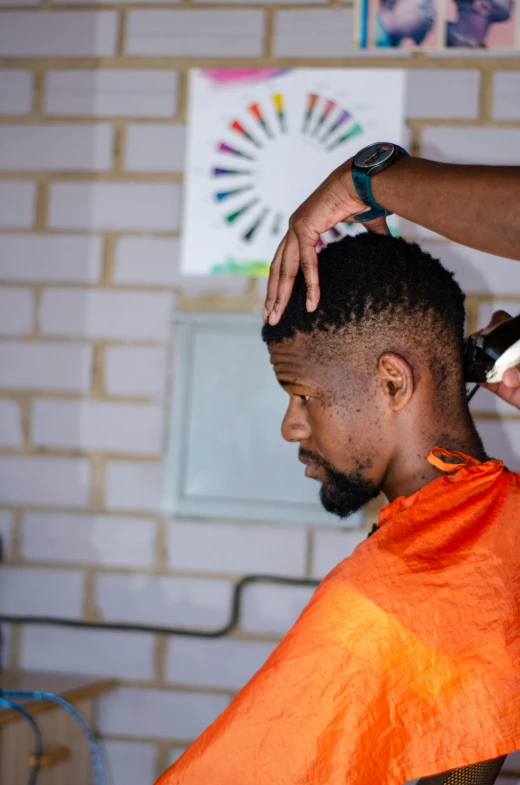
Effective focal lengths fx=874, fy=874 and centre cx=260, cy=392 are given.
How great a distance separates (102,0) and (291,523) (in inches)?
51.2

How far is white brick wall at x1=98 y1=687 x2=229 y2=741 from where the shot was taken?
1927 mm

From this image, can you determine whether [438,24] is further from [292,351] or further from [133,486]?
[133,486]

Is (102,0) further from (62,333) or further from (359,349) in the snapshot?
(359,349)

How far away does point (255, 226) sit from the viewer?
1993mm

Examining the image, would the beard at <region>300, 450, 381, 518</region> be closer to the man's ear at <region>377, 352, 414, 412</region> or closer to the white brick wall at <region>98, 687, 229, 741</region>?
the man's ear at <region>377, 352, 414, 412</region>

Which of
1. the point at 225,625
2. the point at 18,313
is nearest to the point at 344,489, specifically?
→ the point at 225,625

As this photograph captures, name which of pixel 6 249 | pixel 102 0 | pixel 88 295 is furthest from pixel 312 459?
pixel 102 0

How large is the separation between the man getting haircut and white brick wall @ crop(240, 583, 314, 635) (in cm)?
77

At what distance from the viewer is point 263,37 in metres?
2.00

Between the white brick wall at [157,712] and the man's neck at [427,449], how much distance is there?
96 cm

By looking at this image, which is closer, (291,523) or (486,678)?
(486,678)

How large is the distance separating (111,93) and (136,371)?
2.18 ft

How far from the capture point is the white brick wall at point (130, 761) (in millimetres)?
1934

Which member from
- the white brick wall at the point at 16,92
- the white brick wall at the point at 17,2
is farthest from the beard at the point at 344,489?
the white brick wall at the point at 17,2
